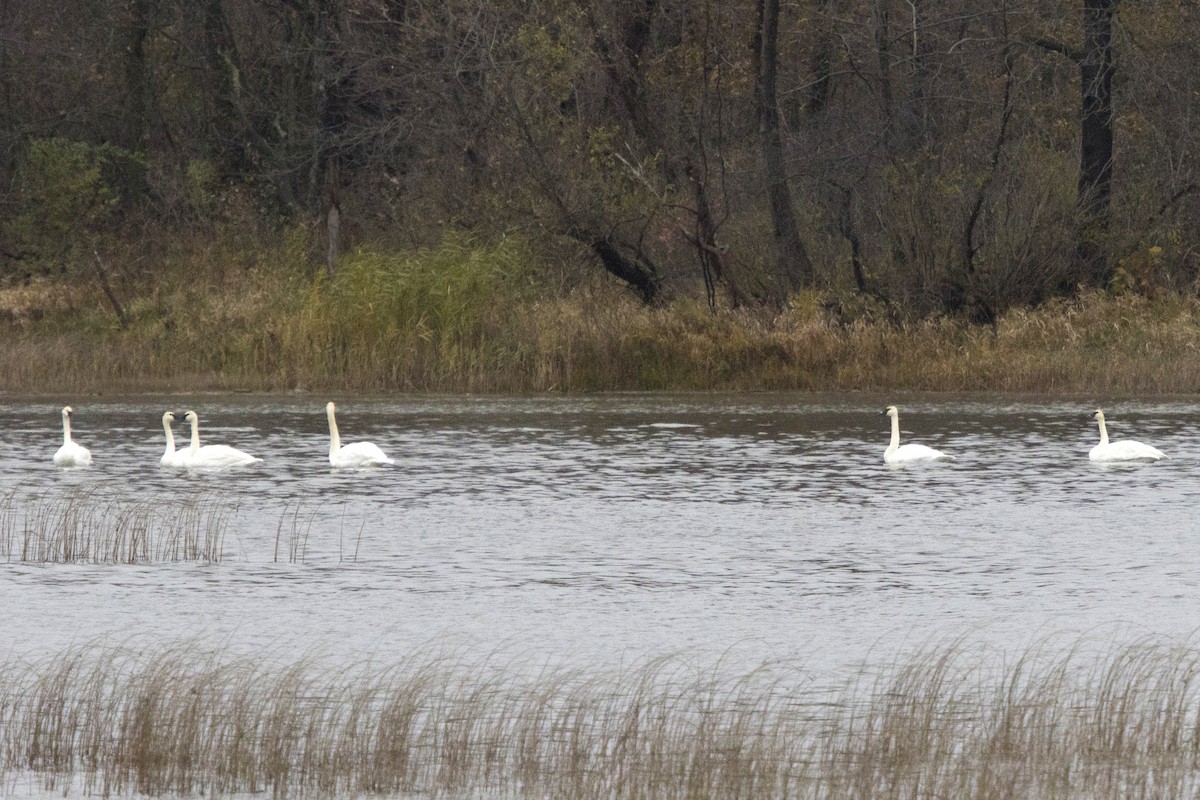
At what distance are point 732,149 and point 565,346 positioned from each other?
9088 millimetres

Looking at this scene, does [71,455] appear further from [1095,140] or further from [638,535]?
[1095,140]

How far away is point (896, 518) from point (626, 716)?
9243mm

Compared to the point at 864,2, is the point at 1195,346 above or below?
below

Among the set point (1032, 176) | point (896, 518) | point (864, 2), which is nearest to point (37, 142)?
point (864, 2)

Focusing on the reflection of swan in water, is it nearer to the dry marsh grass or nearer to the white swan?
the white swan

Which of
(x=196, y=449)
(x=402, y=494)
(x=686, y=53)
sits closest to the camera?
(x=402, y=494)

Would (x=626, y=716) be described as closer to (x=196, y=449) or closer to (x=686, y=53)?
(x=196, y=449)

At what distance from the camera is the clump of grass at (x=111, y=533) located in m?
16.0

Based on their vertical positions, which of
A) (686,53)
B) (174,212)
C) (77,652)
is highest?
(686,53)

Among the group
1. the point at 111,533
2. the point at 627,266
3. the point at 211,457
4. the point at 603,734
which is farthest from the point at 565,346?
the point at 603,734

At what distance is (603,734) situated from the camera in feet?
31.3

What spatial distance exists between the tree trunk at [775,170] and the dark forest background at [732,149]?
0.18 feet

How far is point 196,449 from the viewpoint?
2241 centimetres

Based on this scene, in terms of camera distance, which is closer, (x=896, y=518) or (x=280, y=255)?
(x=896, y=518)
